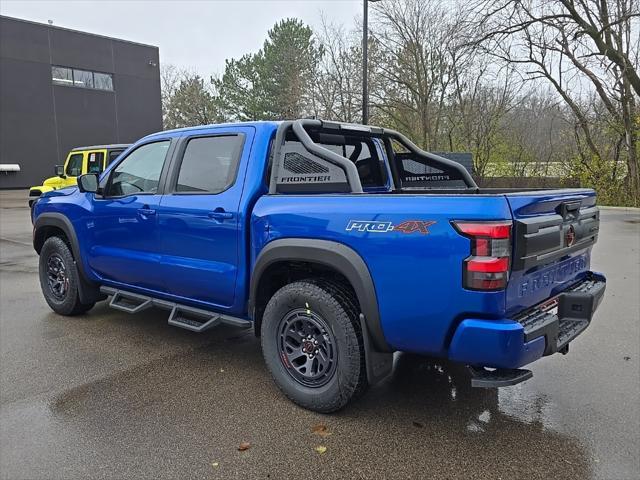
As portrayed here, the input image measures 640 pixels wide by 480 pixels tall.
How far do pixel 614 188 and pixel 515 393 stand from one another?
19.1 m

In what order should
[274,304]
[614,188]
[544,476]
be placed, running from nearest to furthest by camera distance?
[544,476]
[274,304]
[614,188]

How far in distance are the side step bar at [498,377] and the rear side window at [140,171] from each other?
302 cm

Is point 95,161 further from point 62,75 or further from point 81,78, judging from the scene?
point 81,78

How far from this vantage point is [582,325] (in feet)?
10.5

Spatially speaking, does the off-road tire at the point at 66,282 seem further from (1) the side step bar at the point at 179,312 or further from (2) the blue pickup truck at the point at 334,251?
(1) the side step bar at the point at 179,312

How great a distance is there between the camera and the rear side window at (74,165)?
1379 centimetres

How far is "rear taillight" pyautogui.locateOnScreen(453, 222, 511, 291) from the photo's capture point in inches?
100

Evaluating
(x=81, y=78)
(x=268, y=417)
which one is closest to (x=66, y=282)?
(x=268, y=417)

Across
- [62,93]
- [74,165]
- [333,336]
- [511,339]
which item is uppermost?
[62,93]

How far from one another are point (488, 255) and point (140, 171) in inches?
132

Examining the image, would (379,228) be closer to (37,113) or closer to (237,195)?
(237,195)

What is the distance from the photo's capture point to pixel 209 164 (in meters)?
4.10

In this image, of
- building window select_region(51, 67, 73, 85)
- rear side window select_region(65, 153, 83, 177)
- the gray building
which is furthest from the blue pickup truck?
building window select_region(51, 67, 73, 85)

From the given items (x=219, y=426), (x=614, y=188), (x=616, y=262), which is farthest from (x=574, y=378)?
(x=614, y=188)
